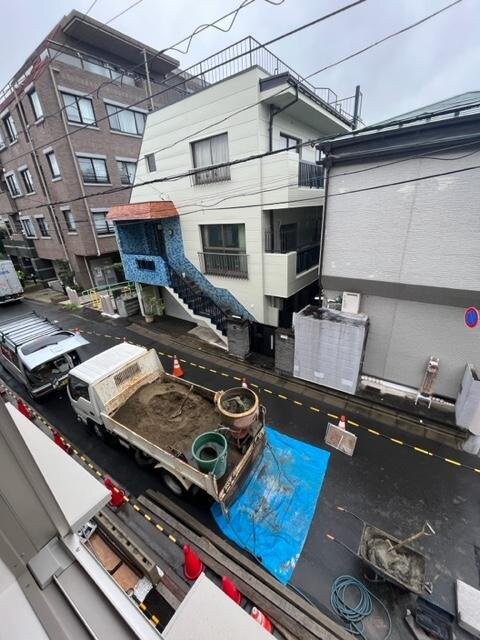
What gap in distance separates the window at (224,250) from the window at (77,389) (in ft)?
22.6

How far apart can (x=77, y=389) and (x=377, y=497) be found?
27.0 ft

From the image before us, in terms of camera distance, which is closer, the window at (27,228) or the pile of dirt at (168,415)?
the pile of dirt at (168,415)

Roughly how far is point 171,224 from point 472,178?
37.1ft

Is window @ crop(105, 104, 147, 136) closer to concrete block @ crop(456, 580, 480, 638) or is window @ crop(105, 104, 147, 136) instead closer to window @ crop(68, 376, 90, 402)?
window @ crop(68, 376, 90, 402)

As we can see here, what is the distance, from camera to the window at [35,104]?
16.7m

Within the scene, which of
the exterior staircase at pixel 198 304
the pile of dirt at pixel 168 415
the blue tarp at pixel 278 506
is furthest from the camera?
the exterior staircase at pixel 198 304

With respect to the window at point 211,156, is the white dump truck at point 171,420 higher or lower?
lower

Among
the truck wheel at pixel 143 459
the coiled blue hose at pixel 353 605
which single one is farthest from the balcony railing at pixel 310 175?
the coiled blue hose at pixel 353 605

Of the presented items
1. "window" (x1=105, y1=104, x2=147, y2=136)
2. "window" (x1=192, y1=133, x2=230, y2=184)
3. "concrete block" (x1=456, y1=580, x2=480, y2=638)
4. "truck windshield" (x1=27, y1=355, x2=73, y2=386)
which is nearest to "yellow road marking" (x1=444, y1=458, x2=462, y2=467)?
"concrete block" (x1=456, y1=580, x2=480, y2=638)

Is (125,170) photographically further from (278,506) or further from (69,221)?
(278,506)

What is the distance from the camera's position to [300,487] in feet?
21.4

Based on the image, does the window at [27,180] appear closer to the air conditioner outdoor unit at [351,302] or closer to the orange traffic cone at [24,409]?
the orange traffic cone at [24,409]

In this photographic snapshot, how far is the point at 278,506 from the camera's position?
6129 mm

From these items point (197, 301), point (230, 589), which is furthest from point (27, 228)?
point (230, 589)
